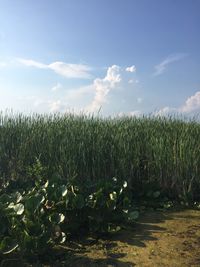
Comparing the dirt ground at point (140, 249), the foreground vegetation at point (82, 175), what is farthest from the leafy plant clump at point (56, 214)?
the dirt ground at point (140, 249)

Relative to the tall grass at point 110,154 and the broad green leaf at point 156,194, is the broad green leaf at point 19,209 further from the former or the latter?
the broad green leaf at point 156,194

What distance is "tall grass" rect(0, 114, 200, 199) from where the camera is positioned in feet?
16.8

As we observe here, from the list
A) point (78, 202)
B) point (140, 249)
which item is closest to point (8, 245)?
point (78, 202)

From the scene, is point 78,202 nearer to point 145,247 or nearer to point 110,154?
point 145,247

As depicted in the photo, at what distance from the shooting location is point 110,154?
17.2 feet

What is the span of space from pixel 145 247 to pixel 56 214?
0.84 m

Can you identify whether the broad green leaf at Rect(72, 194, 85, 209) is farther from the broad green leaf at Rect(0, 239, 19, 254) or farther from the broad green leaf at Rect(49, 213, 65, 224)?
the broad green leaf at Rect(0, 239, 19, 254)

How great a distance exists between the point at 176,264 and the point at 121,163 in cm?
220

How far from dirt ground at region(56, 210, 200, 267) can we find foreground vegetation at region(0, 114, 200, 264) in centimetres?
17

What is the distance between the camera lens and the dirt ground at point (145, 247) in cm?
313

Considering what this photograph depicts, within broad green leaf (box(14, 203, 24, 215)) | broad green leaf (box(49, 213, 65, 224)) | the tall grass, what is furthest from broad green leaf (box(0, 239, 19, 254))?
the tall grass

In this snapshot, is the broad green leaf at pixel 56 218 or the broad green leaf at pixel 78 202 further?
the broad green leaf at pixel 78 202

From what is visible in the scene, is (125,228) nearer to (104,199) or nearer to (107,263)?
(104,199)

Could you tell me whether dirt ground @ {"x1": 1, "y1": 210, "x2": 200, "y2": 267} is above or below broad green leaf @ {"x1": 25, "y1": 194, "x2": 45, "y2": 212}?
below
